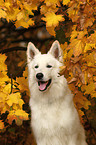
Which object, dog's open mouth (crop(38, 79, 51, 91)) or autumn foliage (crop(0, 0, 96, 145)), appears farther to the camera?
dog's open mouth (crop(38, 79, 51, 91))

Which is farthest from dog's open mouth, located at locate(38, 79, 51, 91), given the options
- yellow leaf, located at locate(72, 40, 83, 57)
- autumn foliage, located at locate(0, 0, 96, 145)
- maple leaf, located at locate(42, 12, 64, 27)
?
yellow leaf, located at locate(72, 40, 83, 57)

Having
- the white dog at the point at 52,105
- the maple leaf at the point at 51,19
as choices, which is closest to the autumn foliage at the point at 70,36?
the maple leaf at the point at 51,19

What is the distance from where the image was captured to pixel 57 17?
10.1 ft

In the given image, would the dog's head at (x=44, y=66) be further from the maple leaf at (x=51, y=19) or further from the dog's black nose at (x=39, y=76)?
the maple leaf at (x=51, y=19)

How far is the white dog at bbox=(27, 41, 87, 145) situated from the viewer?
356cm

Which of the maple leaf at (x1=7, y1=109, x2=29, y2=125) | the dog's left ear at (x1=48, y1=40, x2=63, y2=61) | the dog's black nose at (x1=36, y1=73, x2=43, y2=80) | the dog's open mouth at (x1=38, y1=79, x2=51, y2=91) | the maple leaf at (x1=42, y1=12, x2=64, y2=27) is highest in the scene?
the maple leaf at (x1=42, y1=12, x2=64, y2=27)

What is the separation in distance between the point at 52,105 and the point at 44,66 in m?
0.72

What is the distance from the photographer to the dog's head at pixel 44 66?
11.5ft

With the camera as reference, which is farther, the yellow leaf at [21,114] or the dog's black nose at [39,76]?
the dog's black nose at [39,76]

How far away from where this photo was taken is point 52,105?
3723 millimetres

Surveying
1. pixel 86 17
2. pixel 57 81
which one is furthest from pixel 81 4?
pixel 57 81

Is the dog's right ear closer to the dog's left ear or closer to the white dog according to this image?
the white dog

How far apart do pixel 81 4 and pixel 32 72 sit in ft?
5.36

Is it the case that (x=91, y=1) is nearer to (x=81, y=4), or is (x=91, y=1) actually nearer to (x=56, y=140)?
(x=81, y=4)
